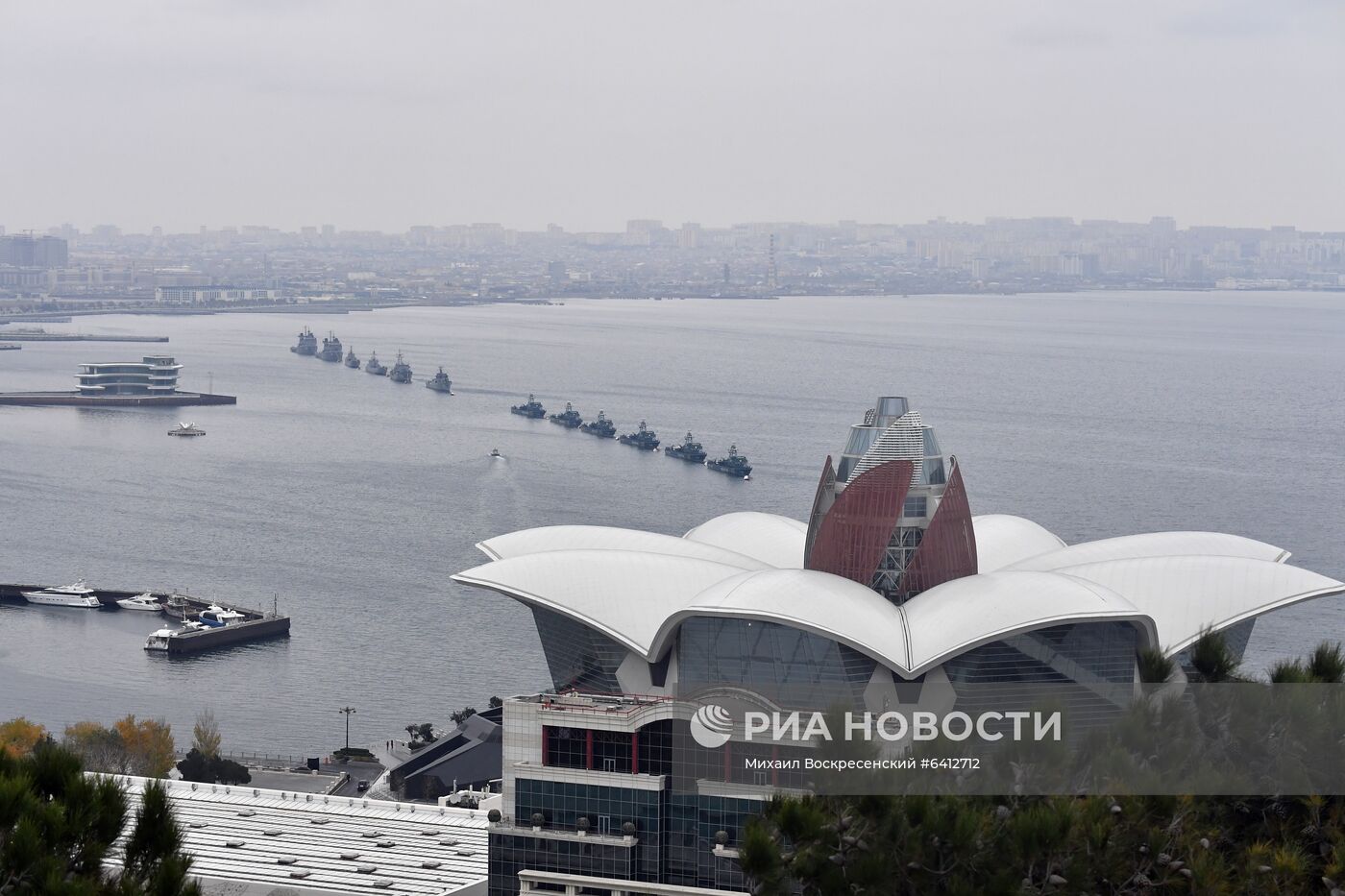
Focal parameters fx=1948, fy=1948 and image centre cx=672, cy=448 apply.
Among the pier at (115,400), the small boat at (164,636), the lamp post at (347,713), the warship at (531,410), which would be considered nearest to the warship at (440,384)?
the warship at (531,410)

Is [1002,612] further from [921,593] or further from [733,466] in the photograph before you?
[733,466]

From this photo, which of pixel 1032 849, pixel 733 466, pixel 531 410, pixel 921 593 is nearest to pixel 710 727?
pixel 921 593

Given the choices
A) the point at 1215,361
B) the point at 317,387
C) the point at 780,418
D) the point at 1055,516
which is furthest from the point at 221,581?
the point at 1215,361

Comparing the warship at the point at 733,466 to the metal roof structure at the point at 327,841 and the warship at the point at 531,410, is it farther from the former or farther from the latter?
the metal roof structure at the point at 327,841

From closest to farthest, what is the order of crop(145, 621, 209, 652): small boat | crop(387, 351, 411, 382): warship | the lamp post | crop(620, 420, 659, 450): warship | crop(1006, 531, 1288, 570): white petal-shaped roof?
crop(1006, 531, 1288, 570): white petal-shaped roof < the lamp post < crop(145, 621, 209, 652): small boat < crop(620, 420, 659, 450): warship < crop(387, 351, 411, 382): warship

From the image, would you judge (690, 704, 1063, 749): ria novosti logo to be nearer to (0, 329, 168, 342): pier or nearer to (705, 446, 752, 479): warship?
(705, 446, 752, 479): warship

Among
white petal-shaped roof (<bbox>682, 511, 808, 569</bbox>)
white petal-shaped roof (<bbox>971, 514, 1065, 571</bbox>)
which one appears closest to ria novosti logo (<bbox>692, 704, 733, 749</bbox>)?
white petal-shaped roof (<bbox>682, 511, 808, 569</bbox>)
